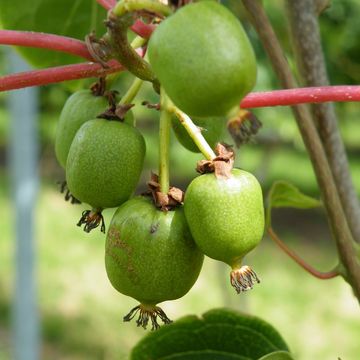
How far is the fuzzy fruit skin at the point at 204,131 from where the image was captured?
2.46 ft

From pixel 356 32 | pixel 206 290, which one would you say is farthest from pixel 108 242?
pixel 206 290

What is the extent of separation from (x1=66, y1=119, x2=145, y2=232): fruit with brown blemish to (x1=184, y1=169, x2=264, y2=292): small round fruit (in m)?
0.07

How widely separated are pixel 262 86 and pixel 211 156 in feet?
7.80

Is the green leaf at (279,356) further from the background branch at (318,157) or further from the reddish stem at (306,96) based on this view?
the reddish stem at (306,96)

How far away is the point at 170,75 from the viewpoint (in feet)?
1.68

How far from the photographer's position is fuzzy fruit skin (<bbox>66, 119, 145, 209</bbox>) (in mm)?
716

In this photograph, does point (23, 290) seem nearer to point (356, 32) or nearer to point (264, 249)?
point (356, 32)

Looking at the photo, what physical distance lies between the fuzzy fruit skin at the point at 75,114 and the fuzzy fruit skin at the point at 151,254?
13 cm

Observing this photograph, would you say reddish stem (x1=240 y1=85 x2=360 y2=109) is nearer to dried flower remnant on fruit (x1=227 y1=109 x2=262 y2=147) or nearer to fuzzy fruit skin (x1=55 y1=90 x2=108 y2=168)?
dried flower remnant on fruit (x1=227 y1=109 x2=262 y2=147)

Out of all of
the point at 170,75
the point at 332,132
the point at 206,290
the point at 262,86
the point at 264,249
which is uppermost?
the point at 170,75

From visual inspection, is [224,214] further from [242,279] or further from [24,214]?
[24,214]

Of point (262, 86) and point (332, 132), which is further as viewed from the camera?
point (262, 86)

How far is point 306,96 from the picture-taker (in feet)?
2.02

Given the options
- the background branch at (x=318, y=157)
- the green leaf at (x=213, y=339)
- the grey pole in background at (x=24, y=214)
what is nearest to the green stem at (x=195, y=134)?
the background branch at (x=318, y=157)
